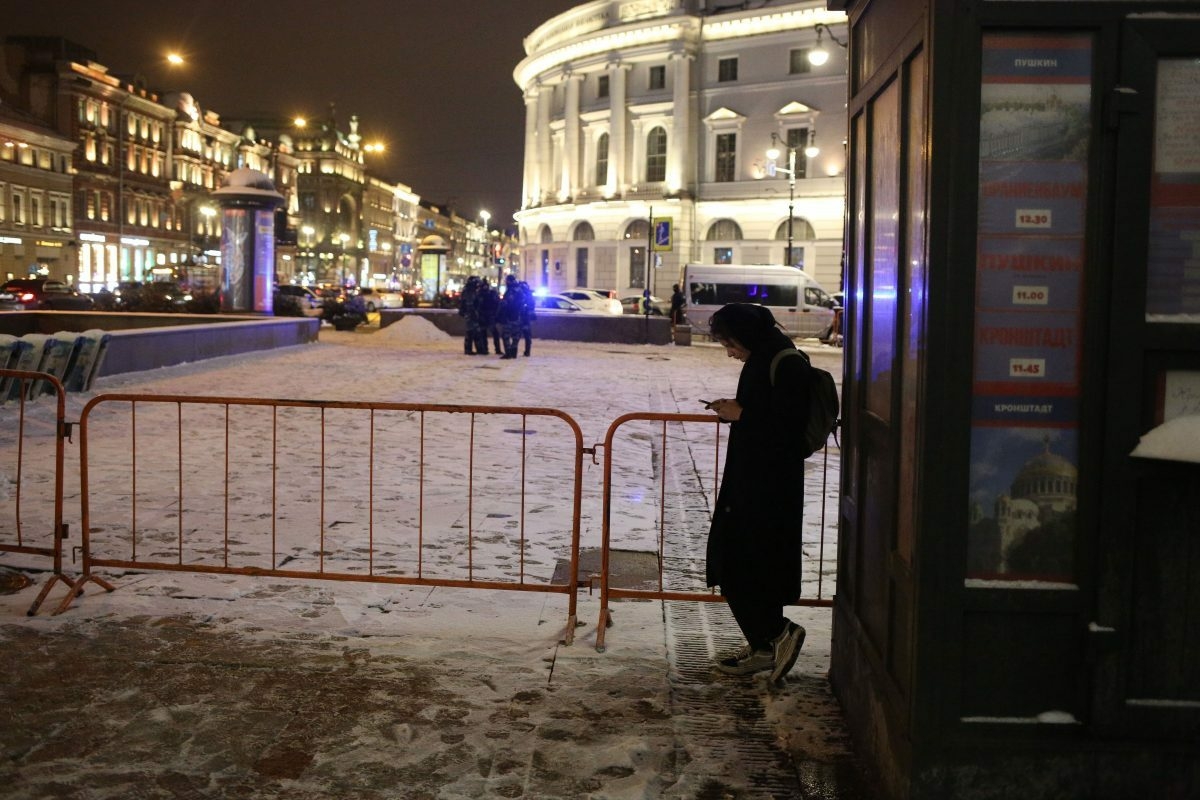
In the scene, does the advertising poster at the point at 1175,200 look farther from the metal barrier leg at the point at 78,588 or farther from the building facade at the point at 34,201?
the building facade at the point at 34,201

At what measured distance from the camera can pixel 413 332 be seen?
30.7 m

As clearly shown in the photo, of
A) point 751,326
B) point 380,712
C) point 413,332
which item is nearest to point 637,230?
point 413,332

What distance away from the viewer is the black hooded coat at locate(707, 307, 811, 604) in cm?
461

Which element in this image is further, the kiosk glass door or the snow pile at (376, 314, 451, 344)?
the snow pile at (376, 314, 451, 344)

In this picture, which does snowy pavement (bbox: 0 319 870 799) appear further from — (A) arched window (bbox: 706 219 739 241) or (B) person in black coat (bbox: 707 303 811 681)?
(A) arched window (bbox: 706 219 739 241)

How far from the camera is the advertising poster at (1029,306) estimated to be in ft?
10.7

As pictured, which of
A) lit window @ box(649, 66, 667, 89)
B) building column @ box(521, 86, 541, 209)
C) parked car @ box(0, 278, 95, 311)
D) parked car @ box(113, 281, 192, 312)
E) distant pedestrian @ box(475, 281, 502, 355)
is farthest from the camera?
building column @ box(521, 86, 541, 209)

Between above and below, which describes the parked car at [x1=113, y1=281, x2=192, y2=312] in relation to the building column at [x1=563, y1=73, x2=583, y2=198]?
below

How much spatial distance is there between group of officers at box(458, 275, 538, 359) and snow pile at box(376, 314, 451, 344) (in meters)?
6.13

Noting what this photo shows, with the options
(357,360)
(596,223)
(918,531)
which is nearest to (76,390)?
(357,360)

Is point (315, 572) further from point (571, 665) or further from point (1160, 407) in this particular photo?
point (1160, 407)

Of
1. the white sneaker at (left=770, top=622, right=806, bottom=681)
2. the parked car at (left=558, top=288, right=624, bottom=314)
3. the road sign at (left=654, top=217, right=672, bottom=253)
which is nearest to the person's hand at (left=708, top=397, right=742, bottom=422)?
the white sneaker at (left=770, top=622, right=806, bottom=681)

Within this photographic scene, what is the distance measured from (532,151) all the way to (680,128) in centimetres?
1612

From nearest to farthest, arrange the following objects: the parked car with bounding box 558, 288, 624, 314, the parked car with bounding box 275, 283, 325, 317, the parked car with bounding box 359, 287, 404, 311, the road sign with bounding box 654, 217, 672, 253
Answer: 1. the road sign with bounding box 654, 217, 672, 253
2. the parked car with bounding box 275, 283, 325, 317
3. the parked car with bounding box 558, 288, 624, 314
4. the parked car with bounding box 359, 287, 404, 311
